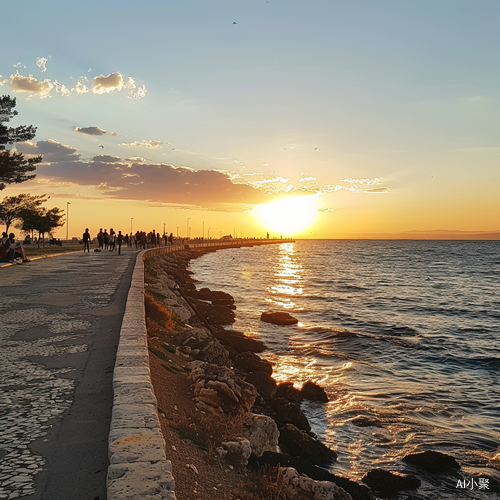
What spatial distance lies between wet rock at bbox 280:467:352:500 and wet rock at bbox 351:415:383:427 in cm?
407

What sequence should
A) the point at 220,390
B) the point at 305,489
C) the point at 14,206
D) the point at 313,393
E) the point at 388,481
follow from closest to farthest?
1. the point at 305,489
2. the point at 220,390
3. the point at 388,481
4. the point at 313,393
5. the point at 14,206

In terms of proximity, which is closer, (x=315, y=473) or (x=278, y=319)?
(x=315, y=473)

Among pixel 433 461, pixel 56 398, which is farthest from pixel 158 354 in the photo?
A: pixel 433 461

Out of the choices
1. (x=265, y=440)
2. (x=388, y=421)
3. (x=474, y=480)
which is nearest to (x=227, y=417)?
(x=265, y=440)

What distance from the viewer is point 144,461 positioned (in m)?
3.21

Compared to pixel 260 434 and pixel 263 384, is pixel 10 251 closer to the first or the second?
pixel 263 384

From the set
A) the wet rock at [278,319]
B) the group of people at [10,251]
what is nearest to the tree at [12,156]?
the group of people at [10,251]

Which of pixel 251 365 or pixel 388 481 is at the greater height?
pixel 251 365

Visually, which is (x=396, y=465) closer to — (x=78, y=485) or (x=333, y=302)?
(x=78, y=485)

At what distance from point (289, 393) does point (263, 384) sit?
Answer: 72 cm

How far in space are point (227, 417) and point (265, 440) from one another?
0.56 m

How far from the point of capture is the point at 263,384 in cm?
952

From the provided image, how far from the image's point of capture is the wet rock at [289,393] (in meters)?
9.62

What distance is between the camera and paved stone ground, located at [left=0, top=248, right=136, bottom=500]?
321 cm
